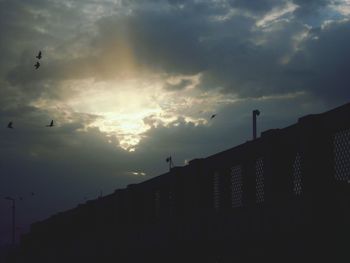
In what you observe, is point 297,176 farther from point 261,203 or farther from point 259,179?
point 259,179

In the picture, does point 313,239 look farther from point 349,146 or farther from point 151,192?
point 151,192

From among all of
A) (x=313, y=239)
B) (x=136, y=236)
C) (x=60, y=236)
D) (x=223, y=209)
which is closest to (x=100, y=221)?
(x=136, y=236)

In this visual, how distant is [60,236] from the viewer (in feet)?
113

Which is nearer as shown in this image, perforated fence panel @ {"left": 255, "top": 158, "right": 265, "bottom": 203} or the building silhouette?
the building silhouette

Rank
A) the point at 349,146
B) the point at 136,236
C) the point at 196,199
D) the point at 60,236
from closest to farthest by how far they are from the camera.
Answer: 1. the point at 349,146
2. the point at 196,199
3. the point at 136,236
4. the point at 60,236

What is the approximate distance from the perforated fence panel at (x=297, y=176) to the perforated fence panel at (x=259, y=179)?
1016mm

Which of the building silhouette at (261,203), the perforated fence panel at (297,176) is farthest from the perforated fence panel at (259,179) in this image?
the perforated fence panel at (297,176)

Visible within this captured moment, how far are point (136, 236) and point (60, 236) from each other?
16556 millimetres

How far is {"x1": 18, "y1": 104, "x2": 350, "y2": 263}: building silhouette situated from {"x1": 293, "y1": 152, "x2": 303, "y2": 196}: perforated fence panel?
0.02 metres

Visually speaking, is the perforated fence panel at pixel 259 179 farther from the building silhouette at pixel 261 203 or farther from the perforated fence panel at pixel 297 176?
the perforated fence panel at pixel 297 176

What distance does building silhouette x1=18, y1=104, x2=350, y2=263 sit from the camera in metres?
8.92

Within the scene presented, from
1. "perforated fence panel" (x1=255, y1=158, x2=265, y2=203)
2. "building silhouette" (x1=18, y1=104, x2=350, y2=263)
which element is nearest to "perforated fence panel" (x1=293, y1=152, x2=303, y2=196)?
"building silhouette" (x1=18, y1=104, x2=350, y2=263)

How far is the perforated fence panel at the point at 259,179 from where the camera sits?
1111 centimetres

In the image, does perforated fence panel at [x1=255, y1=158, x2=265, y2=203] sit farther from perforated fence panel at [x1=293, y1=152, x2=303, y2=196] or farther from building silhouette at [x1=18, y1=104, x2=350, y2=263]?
perforated fence panel at [x1=293, y1=152, x2=303, y2=196]
